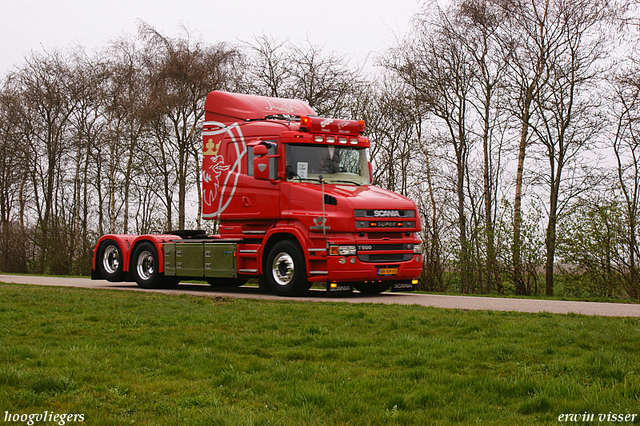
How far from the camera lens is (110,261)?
19375 millimetres

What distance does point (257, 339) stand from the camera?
7695mm

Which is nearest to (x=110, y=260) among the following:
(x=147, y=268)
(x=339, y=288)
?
(x=147, y=268)

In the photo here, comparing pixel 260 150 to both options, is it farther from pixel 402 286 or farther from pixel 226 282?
pixel 226 282

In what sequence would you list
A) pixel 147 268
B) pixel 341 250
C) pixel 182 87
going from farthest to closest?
pixel 182 87, pixel 147 268, pixel 341 250

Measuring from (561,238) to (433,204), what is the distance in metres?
7.14

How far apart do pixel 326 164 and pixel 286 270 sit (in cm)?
257

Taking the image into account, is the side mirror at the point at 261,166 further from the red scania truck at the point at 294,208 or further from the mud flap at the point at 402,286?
the mud flap at the point at 402,286

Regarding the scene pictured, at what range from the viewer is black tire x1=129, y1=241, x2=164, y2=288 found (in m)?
17.8

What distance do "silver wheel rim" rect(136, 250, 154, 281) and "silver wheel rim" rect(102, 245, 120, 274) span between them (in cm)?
109

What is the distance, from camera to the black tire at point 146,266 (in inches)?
701

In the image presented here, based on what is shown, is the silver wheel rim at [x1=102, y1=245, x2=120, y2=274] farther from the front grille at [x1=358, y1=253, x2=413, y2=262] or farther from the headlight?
the front grille at [x1=358, y1=253, x2=413, y2=262]

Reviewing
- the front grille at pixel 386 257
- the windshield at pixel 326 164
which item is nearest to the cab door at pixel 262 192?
the windshield at pixel 326 164

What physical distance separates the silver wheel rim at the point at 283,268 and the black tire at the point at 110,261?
6487mm

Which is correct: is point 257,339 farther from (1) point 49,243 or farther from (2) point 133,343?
(1) point 49,243
